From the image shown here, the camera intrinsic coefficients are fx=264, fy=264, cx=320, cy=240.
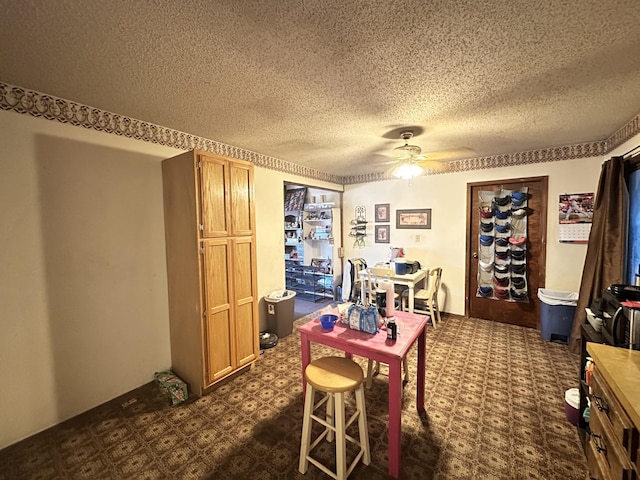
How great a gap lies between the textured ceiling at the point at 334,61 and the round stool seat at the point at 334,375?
1.86m

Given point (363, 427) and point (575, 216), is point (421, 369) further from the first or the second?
point (575, 216)

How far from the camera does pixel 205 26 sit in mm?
1280

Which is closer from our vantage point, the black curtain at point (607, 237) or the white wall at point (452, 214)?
the black curtain at point (607, 237)

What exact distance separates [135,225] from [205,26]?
1.85 meters

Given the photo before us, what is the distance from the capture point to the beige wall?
6.03 ft

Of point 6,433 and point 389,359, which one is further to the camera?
point 6,433

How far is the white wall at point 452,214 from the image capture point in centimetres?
344

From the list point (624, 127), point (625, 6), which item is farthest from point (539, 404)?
point (624, 127)

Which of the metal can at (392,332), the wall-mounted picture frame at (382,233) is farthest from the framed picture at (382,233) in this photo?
the metal can at (392,332)

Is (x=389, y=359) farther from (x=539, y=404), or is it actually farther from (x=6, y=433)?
(x=6, y=433)

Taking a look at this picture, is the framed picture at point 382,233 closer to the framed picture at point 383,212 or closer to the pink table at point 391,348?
the framed picture at point 383,212

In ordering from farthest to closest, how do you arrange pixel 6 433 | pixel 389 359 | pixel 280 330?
1. pixel 280 330
2. pixel 6 433
3. pixel 389 359

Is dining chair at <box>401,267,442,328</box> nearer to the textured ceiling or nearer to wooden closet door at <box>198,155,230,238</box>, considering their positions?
the textured ceiling

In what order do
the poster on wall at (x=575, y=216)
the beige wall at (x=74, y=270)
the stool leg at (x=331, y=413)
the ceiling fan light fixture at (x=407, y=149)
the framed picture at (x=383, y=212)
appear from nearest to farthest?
the stool leg at (x=331, y=413), the beige wall at (x=74, y=270), the ceiling fan light fixture at (x=407, y=149), the poster on wall at (x=575, y=216), the framed picture at (x=383, y=212)
